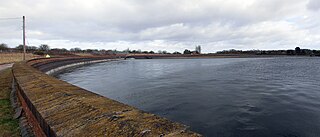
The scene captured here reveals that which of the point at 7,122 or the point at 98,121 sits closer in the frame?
the point at 98,121

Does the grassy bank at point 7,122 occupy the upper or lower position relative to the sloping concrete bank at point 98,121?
lower

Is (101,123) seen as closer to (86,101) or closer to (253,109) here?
(86,101)

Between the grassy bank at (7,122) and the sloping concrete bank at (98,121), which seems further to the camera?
the grassy bank at (7,122)

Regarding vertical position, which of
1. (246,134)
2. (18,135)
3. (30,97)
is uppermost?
(30,97)

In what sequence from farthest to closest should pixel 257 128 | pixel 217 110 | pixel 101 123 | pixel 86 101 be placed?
pixel 217 110 < pixel 257 128 < pixel 86 101 < pixel 101 123

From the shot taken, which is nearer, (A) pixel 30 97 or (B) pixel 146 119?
(B) pixel 146 119

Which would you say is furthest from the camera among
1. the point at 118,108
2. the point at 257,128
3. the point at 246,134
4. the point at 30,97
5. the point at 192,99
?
the point at 192,99

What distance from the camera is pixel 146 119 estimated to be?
112 inches

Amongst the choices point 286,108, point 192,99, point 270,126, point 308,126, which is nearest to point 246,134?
point 270,126

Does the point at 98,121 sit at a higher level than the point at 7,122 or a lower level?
higher

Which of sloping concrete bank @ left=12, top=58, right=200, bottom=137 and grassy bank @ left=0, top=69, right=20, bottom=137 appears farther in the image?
grassy bank @ left=0, top=69, right=20, bottom=137

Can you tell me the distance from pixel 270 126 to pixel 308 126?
1644mm

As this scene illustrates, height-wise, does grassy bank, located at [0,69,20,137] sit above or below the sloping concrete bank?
below

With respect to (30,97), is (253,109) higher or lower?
lower
